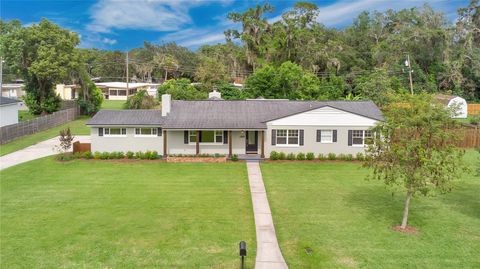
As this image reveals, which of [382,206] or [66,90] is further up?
[66,90]

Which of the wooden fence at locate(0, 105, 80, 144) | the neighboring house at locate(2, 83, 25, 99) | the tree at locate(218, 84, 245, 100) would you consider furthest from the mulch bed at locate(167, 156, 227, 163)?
the neighboring house at locate(2, 83, 25, 99)

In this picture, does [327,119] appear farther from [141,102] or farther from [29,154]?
[141,102]

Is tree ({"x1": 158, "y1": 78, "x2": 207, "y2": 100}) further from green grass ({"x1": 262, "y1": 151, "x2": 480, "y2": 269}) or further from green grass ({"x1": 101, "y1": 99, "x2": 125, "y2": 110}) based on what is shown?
green grass ({"x1": 262, "y1": 151, "x2": 480, "y2": 269})

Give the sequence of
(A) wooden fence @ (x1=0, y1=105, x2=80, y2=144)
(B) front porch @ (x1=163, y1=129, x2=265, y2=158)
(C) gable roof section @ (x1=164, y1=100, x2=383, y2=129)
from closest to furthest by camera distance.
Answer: (C) gable roof section @ (x1=164, y1=100, x2=383, y2=129)
(B) front porch @ (x1=163, y1=129, x2=265, y2=158)
(A) wooden fence @ (x1=0, y1=105, x2=80, y2=144)

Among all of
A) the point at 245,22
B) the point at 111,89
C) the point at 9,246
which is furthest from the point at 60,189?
the point at 111,89

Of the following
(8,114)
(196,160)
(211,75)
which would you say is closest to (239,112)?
(196,160)

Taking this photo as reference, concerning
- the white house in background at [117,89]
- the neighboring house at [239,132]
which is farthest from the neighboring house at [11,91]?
the neighboring house at [239,132]
